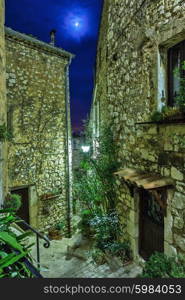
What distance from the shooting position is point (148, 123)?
3680 mm

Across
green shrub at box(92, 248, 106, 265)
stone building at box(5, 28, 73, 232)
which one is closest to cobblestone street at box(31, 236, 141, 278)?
green shrub at box(92, 248, 106, 265)

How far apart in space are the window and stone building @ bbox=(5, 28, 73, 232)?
17.5 feet

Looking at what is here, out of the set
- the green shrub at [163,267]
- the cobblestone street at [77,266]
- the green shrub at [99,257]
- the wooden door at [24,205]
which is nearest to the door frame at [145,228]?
the cobblestone street at [77,266]

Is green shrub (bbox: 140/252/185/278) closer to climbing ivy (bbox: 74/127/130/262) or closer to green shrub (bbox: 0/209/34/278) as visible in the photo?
climbing ivy (bbox: 74/127/130/262)

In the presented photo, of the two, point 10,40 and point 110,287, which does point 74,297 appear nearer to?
point 110,287

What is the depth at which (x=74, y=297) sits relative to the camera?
5.94 ft

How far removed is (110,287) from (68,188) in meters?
6.95

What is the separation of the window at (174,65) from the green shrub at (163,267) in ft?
8.02

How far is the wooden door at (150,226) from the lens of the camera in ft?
12.7

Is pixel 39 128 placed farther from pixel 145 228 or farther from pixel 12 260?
pixel 12 260

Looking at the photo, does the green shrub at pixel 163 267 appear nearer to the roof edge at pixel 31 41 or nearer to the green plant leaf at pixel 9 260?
the green plant leaf at pixel 9 260

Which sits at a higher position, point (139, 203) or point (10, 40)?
point (10, 40)

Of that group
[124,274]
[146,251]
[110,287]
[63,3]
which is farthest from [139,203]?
[63,3]

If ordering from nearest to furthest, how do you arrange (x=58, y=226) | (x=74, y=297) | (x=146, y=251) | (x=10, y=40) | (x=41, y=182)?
(x=74, y=297)
(x=146, y=251)
(x=10, y=40)
(x=41, y=182)
(x=58, y=226)
